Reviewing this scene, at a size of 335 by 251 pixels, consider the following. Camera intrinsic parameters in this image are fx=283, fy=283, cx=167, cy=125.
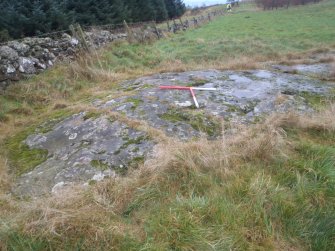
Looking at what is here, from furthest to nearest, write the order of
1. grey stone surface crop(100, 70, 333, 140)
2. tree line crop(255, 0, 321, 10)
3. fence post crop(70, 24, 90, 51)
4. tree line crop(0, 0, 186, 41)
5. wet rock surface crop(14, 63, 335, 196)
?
tree line crop(255, 0, 321, 10), tree line crop(0, 0, 186, 41), fence post crop(70, 24, 90, 51), grey stone surface crop(100, 70, 333, 140), wet rock surface crop(14, 63, 335, 196)

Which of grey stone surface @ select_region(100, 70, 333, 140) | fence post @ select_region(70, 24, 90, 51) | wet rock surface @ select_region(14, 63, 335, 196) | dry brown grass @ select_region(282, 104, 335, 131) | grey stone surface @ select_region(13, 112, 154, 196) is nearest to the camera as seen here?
grey stone surface @ select_region(13, 112, 154, 196)

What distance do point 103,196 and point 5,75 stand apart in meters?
5.16

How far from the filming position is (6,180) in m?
3.40

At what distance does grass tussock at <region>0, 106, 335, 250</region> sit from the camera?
2.27 m

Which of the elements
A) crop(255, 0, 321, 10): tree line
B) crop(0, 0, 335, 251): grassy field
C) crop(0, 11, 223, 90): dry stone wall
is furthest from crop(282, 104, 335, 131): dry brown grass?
crop(255, 0, 321, 10): tree line

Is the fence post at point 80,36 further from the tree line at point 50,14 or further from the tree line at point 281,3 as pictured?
the tree line at point 281,3

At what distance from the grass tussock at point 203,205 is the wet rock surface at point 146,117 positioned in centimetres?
48

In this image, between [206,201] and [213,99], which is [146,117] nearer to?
[213,99]

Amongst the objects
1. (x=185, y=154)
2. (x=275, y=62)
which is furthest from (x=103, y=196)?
(x=275, y=62)

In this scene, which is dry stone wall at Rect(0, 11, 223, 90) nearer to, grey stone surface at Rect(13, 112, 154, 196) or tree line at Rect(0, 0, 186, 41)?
tree line at Rect(0, 0, 186, 41)

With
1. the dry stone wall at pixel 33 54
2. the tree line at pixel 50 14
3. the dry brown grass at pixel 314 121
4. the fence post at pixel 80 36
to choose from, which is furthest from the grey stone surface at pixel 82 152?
the tree line at pixel 50 14

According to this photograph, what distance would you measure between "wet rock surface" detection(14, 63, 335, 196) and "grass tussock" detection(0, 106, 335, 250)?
478 millimetres

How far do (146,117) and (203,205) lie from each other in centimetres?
245

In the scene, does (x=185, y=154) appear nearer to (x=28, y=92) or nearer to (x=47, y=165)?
(x=47, y=165)
